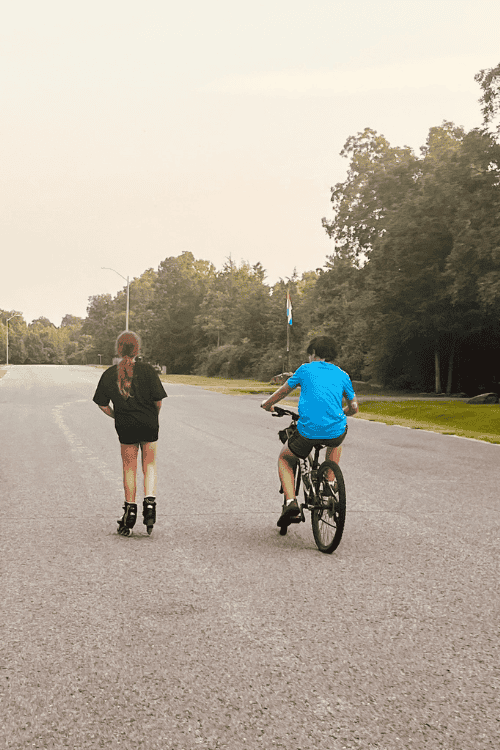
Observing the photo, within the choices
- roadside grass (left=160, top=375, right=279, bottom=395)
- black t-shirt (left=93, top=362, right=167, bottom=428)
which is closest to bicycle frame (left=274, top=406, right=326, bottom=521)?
black t-shirt (left=93, top=362, right=167, bottom=428)

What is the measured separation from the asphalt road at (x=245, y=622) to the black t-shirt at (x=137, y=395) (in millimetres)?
1026

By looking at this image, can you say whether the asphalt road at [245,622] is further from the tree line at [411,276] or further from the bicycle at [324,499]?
the tree line at [411,276]

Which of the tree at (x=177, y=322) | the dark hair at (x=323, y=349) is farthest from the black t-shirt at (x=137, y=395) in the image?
the tree at (x=177, y=322)

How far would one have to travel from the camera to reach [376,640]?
13.4 ft

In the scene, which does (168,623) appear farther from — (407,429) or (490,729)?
(407,429)

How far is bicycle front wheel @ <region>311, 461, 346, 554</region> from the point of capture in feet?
19.3

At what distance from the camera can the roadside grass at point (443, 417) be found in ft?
58.2

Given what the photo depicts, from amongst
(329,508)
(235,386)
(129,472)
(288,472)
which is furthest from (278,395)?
(235,386)

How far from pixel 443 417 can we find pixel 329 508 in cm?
1642

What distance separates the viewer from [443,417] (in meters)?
21.7

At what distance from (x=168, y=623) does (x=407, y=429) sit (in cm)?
1396

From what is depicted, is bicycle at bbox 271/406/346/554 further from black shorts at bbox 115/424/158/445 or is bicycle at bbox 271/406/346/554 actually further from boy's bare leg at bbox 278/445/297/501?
black shorts at bbox 115/424/158/445

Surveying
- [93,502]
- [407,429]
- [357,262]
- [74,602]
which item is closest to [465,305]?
[357,262]

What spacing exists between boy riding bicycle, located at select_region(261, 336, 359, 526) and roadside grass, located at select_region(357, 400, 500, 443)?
31.4ft
